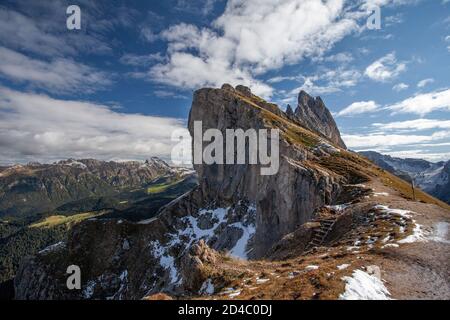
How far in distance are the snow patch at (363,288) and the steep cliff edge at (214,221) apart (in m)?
46.6

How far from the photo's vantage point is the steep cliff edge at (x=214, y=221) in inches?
3164

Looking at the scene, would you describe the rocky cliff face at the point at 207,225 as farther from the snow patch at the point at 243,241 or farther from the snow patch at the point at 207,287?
the snow patch at the point at 207,287

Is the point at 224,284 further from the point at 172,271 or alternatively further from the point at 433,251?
the point at 172,271

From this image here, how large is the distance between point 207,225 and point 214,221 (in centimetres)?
355

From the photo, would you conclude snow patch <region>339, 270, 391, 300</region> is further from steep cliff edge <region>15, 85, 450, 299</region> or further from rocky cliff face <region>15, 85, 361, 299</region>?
rocky cliff face <region>15, 85, 361, 299</region>

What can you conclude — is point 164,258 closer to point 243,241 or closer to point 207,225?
point 207,225

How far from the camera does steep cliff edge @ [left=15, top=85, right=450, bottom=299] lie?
80.4m

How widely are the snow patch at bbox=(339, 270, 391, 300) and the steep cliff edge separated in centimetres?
4659

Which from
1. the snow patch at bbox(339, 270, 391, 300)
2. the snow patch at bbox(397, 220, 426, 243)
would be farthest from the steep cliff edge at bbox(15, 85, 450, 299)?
the snow patch at bbox(339, 270, 391, 300)

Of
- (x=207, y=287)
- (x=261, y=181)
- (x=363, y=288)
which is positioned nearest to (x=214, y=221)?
(x=261, y=181)
